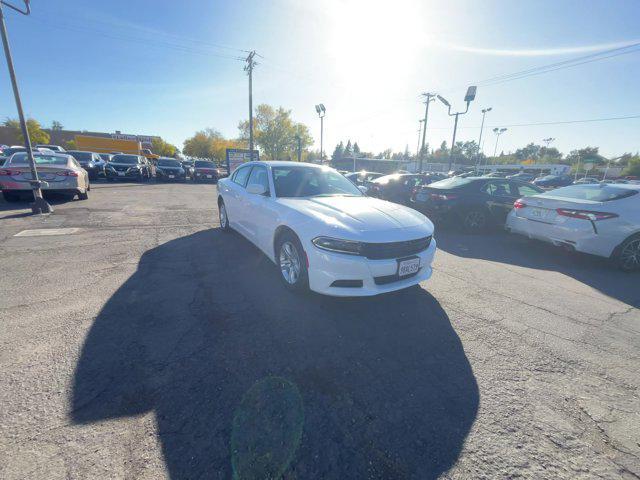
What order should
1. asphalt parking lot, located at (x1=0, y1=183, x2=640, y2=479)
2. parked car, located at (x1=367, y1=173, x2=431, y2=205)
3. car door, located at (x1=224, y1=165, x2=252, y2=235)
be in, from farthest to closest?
parked car, located at (x1=367, y1=173, x2=431, y2=205), car door, located at (x1=224, y1=165, x2=252, y2=235), asphalt parking lot, located at (x1=0, y1=183, x2=640, y2=479)

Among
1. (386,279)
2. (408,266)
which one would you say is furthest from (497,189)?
(386,279)

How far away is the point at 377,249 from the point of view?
2.89 metres

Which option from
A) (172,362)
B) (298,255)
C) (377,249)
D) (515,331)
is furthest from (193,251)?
(515,331)

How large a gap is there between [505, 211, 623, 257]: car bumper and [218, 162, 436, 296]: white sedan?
332cm

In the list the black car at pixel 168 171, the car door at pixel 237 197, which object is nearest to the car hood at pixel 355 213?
the car door at pixel 237 197

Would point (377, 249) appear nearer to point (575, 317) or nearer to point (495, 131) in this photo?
point (575, 317)

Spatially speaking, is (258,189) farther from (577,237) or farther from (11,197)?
(11,197)

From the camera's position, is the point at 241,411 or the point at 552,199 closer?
the point at 241,411

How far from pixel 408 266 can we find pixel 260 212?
230cm

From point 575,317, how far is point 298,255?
3373 mm

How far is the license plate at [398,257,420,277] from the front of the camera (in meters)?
3.00

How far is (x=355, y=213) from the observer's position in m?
3.29

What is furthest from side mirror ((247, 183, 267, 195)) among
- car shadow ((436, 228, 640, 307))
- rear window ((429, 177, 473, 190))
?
rear window ((429, 177, 473, 190))

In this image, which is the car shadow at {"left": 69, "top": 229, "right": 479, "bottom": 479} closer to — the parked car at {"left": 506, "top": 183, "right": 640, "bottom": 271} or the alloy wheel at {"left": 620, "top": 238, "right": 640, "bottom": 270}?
the parked car at {"left": 506, "top": 183, "right": 640, "bottom": 271}
